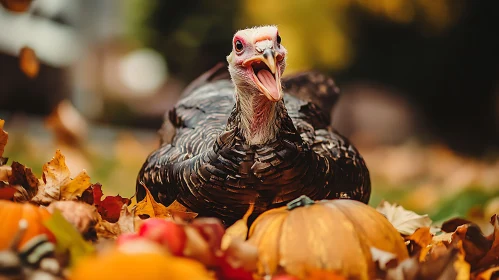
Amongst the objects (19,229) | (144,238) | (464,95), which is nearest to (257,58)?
(144,238)

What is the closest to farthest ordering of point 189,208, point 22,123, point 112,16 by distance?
point 189,208 → point 22,123 → point 112,16

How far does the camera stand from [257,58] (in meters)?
1.57

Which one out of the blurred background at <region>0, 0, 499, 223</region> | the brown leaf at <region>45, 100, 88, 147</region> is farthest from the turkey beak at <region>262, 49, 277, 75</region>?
the blurred background at <region>0, 0, 499, 223</region>

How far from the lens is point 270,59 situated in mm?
1532

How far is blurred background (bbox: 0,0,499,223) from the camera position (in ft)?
18.9

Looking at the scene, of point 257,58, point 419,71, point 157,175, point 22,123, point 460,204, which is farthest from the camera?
point 419,71

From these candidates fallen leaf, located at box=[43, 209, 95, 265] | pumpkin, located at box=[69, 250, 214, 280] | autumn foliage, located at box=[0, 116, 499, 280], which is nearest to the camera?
pumpkin, located at box=[69, 250, 214, 280]

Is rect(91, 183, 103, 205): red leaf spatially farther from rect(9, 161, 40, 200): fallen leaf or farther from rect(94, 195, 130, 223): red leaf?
rect(9, 161, 40, 200): fallen leaf

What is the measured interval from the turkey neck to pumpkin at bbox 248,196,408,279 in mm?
284

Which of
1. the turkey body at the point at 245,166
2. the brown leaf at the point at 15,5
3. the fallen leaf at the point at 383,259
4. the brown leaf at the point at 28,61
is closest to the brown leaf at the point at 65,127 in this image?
the brown leaf at the point at 28,61

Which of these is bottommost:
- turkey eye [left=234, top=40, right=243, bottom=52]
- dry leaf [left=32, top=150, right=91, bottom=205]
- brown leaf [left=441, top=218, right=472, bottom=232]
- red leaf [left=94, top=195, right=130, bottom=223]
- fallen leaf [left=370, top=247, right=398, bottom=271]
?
brown leaf [left=441, top=218, right=472, bottom=232]

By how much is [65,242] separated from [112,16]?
24.2 feet

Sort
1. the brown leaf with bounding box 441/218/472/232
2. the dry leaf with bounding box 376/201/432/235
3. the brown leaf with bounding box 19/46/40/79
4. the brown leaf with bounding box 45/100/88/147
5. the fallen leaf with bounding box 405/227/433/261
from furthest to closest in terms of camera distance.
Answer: the brown leaf with bounding box 45/100/88/147 < the brown leaf with bounding box 19/46/40/79 < the brown leaf with bounding box 441/218/472/232 < the dry leaf with bounding box 376/201/432/235 < the fallen leaf with bounding box 405/227/433/261

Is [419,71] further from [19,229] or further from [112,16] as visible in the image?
[19,229]
